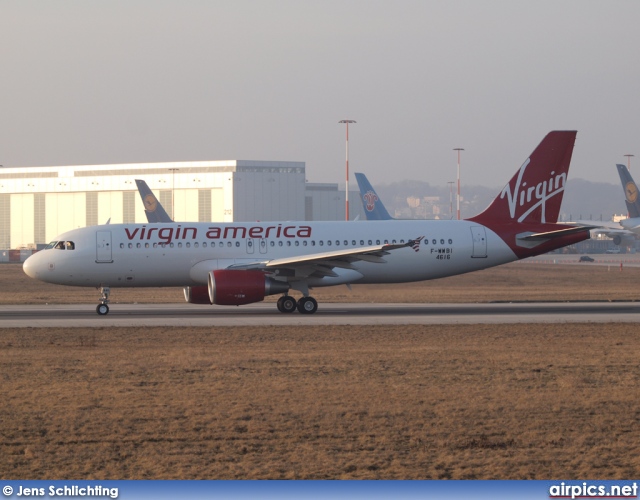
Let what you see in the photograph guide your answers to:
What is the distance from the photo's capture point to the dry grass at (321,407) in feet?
37.1

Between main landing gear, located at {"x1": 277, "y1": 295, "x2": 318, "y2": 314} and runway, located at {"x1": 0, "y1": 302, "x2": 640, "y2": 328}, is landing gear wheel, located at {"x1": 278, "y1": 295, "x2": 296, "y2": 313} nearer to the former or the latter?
main landing gear, located at {"x1": 277, "y1": 295, "x2": 318, "y2": 314}

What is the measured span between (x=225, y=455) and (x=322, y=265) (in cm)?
2195

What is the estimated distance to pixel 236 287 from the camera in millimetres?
32094

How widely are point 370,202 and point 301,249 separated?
123ft

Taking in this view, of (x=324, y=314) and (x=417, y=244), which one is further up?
(x=417, y=244)

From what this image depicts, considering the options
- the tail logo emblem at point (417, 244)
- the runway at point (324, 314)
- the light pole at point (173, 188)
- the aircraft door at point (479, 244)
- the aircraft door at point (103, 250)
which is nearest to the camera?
the runway at point (324, 314)

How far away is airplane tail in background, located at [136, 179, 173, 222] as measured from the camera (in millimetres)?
66062

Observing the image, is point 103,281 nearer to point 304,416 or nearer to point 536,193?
point 536,193

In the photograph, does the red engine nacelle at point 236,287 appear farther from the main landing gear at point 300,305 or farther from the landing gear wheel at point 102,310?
the landing gear wheel at point 102,310

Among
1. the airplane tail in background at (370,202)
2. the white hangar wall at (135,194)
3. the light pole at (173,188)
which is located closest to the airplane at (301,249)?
the airplane tail in background at (370,202)

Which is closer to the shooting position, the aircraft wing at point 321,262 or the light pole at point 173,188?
the aircraft wing at point 321,262

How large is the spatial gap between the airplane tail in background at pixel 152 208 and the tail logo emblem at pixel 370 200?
1477 cm

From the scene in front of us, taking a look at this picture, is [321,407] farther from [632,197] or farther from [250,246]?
[632,197]

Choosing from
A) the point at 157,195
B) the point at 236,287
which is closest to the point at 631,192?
the point at 236,287
